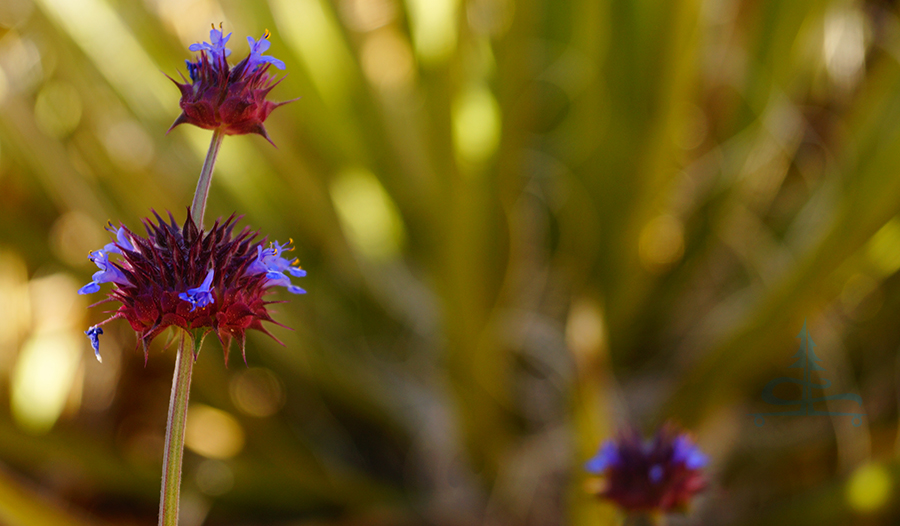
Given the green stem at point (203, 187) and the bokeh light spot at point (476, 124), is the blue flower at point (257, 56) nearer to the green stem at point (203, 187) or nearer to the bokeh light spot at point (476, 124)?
the green stem at point (203, 187)

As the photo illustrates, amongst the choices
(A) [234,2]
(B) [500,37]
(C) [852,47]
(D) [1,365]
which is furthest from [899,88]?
(D) [1,365]

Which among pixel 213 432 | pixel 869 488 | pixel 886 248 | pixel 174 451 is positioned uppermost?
pixel 886 248

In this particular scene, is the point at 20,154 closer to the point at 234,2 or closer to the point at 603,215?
the point at 234,2

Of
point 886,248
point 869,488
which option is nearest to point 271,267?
point 869,488

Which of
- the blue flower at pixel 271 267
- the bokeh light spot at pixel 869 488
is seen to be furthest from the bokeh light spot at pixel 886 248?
the blue flower at pixel 271 267

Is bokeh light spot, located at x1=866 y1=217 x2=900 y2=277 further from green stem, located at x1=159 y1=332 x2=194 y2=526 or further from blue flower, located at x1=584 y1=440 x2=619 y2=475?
green stem, located at x1=159 y1=332 x2=194 y2=526

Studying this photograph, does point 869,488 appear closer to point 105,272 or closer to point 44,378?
point 105,272
